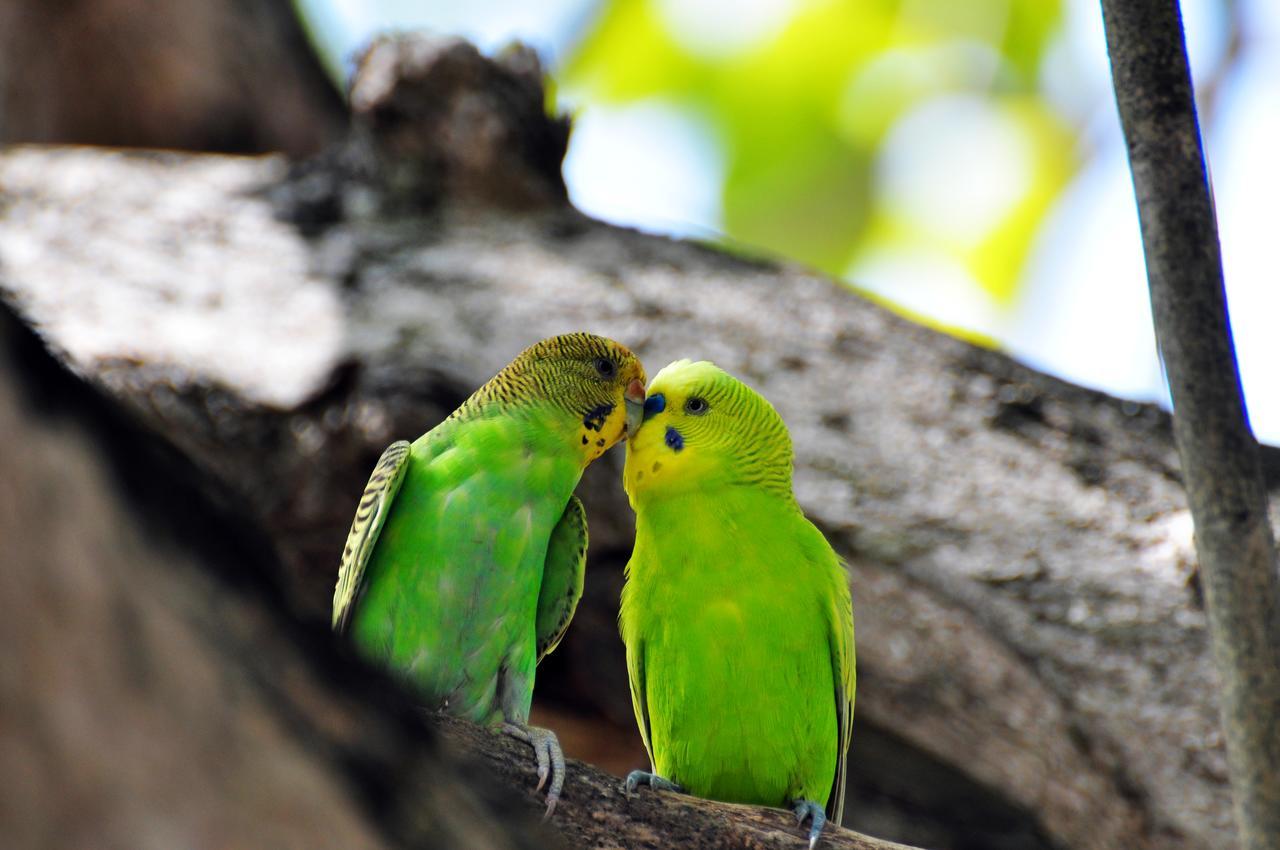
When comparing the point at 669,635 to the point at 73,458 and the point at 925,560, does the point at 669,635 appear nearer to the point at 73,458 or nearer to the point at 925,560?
the point at 925,560

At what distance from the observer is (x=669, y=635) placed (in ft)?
12.5

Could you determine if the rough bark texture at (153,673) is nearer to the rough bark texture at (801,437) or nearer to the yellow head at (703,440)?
the yellow head at (703,440)

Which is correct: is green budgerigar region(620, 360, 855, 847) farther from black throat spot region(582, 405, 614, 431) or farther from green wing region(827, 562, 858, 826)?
black throat spot region(582, 405, 614, 431)

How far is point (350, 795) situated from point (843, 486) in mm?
4003

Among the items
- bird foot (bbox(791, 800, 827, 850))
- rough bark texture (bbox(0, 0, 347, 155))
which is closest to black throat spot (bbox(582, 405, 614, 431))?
bird foot (bbox(791, 800, 827, 850))

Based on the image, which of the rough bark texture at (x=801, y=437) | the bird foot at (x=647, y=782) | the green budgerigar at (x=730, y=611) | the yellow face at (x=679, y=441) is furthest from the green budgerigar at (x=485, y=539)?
the rough bark texture at (x=801, y=437)

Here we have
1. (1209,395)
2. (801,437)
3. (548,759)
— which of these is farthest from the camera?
(801,437)

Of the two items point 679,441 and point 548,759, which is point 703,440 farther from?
point 548,759

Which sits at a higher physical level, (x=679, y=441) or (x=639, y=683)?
(x=679, y=441)

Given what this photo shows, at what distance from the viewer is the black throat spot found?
158 inches

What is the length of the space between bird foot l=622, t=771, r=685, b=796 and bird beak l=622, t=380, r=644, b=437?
3.58 ft

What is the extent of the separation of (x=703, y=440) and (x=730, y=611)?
0.54m

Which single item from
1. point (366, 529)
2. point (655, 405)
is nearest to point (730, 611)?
point (655, 405)

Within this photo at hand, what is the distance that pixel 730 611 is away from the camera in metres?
3.73
